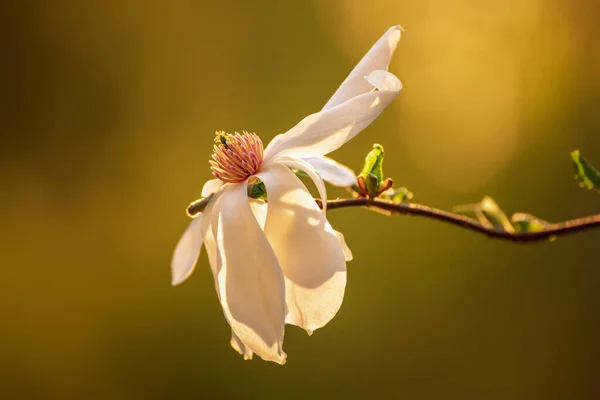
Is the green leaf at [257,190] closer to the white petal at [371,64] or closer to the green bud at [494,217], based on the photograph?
the white petal at [371,64]

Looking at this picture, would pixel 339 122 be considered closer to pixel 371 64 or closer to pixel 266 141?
pixel 371 64

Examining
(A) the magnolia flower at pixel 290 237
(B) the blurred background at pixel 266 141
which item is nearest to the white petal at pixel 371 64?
(A) the magnolia flower at pixel 290 237

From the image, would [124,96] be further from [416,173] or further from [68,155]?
[416,173]

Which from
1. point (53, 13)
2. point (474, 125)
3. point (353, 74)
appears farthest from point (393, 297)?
point (353, 74)

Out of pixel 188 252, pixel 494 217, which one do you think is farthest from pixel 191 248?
pixel 494 217

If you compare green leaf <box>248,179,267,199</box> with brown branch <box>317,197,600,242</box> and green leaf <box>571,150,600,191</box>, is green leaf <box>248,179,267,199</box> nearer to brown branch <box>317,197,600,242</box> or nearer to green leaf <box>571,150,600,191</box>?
brown branch <box>317,197,600,242</box>

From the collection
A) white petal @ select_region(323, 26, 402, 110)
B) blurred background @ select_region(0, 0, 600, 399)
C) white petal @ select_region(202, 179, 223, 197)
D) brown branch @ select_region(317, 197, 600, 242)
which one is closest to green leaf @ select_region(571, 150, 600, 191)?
brown branch @ select_region(317, 197, 600, 242)
